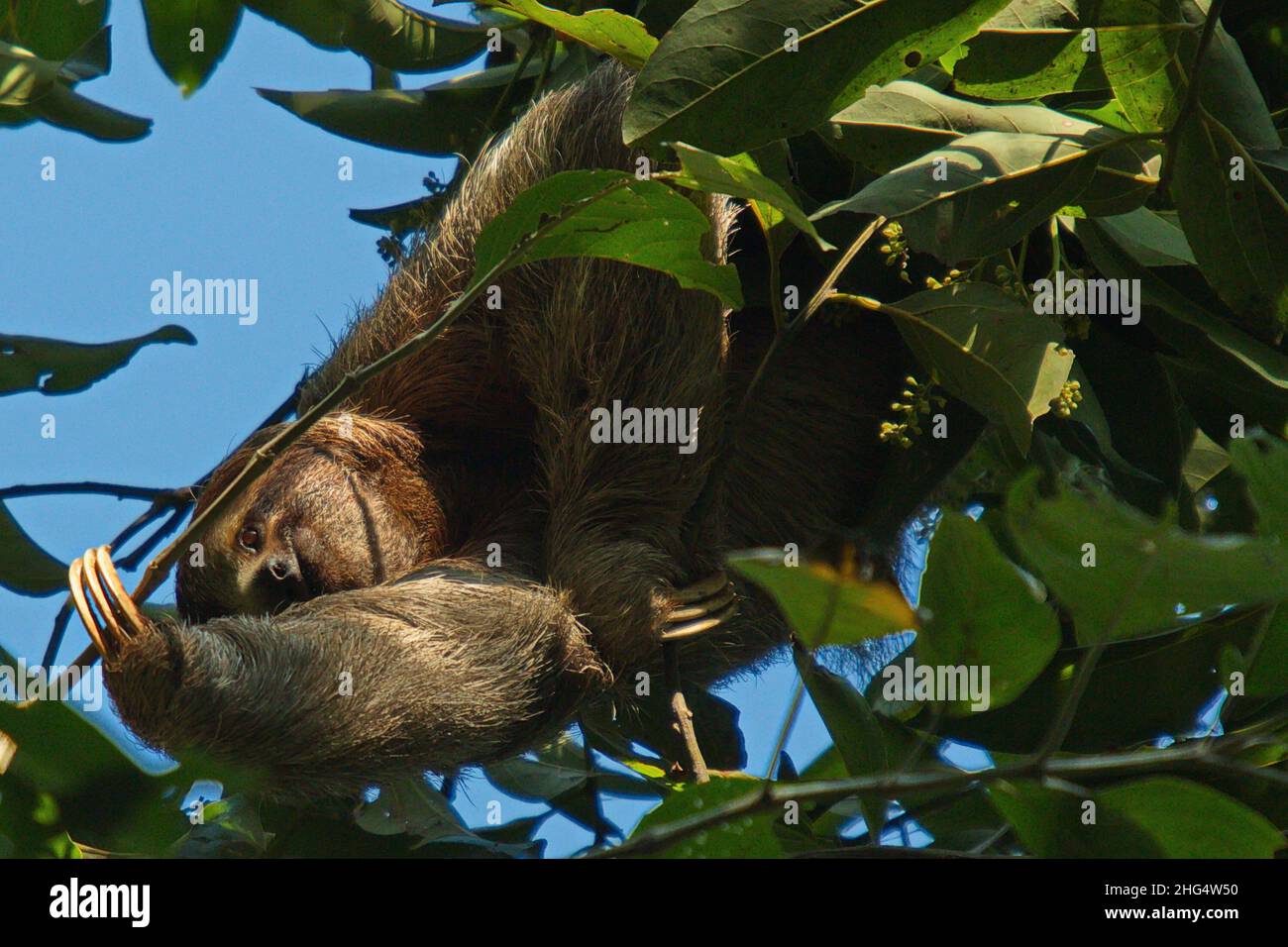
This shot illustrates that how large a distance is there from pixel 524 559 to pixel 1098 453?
3.63 feet

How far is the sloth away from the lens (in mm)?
2176

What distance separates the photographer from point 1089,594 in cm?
101

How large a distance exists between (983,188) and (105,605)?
131 cm

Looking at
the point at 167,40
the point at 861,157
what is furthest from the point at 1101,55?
the point at 167,40

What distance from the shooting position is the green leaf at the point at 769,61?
4.94 feet

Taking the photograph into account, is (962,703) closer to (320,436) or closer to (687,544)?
(687,544)

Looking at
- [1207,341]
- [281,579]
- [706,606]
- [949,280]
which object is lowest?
[706,606]

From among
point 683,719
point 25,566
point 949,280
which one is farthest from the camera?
point 25,566

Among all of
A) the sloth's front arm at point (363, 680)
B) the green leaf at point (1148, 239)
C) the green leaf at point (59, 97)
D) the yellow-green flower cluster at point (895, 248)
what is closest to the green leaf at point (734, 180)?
the yellow-green flower cluster at point (895, 248)

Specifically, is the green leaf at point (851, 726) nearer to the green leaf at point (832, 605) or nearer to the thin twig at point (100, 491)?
the green leaf at point (832, 605)

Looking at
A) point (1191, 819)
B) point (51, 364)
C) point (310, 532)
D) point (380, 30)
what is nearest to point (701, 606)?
point (310, 532)

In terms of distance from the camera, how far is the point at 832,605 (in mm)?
1063

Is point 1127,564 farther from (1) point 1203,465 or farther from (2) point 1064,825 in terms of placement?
(1) point 1203,465

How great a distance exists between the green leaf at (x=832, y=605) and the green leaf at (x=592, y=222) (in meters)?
0.60
